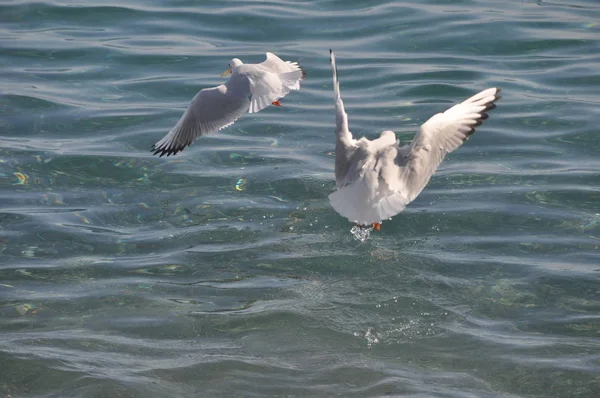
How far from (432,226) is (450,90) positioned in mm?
4041

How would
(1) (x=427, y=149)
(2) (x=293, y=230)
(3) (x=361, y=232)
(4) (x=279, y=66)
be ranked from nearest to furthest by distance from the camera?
(1) (x=427, y=149) < (3) (x=361, y=232) < (2) (x=293, y=230) < (4) (x=279, y=66)

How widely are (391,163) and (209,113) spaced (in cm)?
238

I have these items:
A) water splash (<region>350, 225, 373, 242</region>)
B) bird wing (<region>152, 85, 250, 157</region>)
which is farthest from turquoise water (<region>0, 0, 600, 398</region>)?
bird wing (<region>152, 85, 250, 157</region>)

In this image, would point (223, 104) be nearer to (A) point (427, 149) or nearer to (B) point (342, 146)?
(B) point (342, 146)

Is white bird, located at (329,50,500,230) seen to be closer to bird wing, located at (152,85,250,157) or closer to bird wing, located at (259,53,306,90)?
bird wing, located at (152,85,250,157)

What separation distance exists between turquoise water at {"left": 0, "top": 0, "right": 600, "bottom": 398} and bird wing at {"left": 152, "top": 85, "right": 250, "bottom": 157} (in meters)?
0.52

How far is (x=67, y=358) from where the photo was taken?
6.19 metres

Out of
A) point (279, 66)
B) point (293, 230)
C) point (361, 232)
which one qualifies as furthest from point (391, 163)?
point (279, 66)

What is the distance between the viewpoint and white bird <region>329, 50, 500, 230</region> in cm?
695

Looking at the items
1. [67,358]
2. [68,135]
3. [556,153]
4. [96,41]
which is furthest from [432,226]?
[96,41]

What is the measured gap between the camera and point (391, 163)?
23.5ft

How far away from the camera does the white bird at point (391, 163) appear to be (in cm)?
695

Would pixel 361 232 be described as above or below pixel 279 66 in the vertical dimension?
below

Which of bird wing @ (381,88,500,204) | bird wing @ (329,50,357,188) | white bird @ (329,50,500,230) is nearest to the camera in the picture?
A: white bird @ (329,50,500,230)
